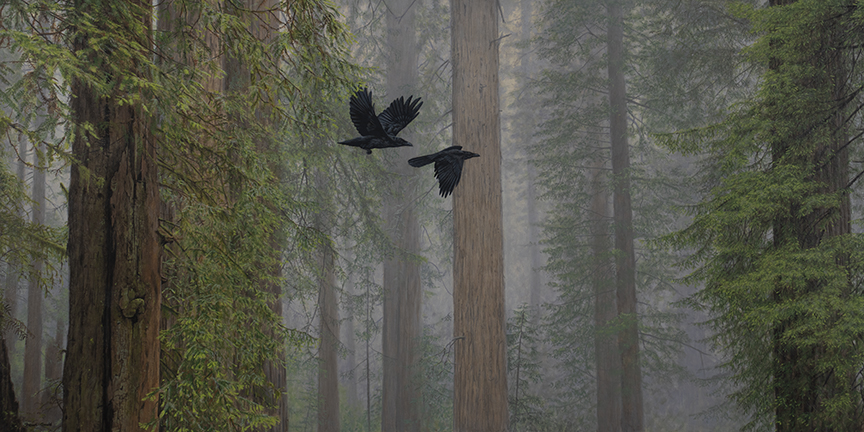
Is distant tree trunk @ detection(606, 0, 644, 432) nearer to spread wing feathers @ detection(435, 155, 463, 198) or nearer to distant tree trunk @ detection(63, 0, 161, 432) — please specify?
spread wing feathers @ detection(435, 155, 463, 198)

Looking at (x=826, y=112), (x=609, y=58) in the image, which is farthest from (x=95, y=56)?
(x=609, y=58)

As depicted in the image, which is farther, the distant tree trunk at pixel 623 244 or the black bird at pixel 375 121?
the distant tree trunk at pixel 623 244

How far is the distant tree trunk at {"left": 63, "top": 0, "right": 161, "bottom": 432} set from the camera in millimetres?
3016

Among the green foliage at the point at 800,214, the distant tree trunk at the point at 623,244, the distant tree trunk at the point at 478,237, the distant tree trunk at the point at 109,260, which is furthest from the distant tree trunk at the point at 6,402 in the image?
the distant tree trunk at the point at 623,244

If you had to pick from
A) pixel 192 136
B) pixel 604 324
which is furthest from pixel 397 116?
pixel 604 324

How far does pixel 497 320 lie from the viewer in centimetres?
699

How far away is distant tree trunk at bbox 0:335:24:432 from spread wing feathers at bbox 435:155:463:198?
3393mm

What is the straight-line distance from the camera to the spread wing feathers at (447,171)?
2676 millimetres

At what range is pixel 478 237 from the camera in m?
7.09

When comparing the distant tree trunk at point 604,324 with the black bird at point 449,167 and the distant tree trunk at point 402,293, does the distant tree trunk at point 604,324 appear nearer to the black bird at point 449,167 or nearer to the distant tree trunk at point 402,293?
the distant tree trunk at point 402,293

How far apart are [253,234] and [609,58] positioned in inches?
379

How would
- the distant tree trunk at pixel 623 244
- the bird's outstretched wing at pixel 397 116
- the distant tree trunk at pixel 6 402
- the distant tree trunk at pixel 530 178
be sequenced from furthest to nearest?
the distant tree trunk at pixel 530 178, the distant tree trunk at pixel 623 244, the distant tree trunk at pixel 6 402, the bird's outstretched wing at pixel 397 116

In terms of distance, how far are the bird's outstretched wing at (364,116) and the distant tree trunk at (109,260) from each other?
4.84 feet

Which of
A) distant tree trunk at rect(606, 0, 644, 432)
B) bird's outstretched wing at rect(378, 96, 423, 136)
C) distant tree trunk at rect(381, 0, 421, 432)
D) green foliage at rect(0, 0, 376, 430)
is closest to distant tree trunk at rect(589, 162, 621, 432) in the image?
distant tree trunk at rect(606, 0, 644, 432)
